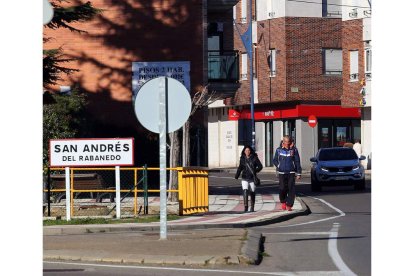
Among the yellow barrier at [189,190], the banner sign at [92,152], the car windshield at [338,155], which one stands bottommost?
the yellow barrier at [189,190]

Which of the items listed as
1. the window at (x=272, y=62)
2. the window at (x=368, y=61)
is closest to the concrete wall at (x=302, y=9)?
the window at (x=272, y=62)

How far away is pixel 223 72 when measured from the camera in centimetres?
4641

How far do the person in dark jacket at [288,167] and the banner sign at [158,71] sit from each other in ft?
33.0

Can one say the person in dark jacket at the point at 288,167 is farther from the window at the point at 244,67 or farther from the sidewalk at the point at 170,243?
the window at the point at 244,67

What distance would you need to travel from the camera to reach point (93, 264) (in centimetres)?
1730

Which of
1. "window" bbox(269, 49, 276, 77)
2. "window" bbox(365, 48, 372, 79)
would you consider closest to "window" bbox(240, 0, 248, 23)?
"window" bbox(269, 49, 276, 77)

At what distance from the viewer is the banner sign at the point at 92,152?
29250 mm

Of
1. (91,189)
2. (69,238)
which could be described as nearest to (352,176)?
(91,189)

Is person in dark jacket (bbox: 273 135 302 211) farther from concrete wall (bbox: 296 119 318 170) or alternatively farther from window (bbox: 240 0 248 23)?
window (bbox: 240 0 248 23)

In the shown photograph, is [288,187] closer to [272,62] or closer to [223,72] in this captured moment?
[223,72]

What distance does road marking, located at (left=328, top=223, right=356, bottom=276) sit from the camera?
16266 mm

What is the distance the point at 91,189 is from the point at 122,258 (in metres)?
14.4

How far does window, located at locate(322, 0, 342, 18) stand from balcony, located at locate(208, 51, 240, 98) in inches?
1045

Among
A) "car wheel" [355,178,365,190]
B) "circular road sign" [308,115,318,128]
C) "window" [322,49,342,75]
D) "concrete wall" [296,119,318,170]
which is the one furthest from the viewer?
"window" [322,49,342,75]
